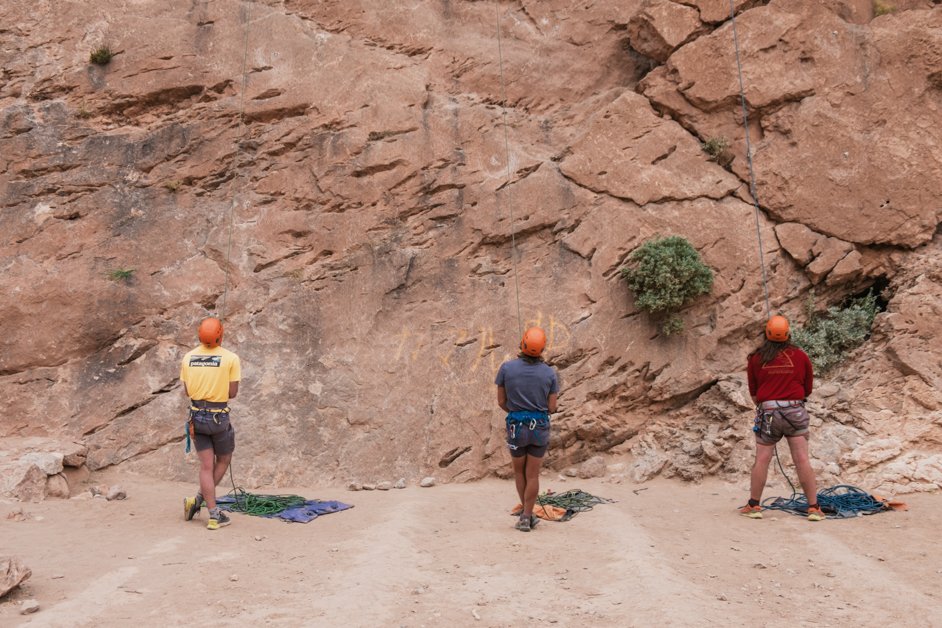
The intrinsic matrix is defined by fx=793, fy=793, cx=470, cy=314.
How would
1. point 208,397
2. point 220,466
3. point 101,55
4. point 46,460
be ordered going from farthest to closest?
point 101,55
point 46,460
point 220,466
point 208,397

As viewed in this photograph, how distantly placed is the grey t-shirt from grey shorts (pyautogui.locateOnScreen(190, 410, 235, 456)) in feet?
7.44

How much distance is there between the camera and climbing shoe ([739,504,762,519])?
669 centimetres

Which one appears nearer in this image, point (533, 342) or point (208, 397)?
point (533, 342)

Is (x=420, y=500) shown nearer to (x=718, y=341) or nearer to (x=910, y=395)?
(x=718, y=341)

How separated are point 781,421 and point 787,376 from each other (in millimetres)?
384

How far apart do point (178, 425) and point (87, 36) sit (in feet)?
18.0

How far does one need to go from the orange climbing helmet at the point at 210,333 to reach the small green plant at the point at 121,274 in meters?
3.42

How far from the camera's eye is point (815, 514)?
6453mm

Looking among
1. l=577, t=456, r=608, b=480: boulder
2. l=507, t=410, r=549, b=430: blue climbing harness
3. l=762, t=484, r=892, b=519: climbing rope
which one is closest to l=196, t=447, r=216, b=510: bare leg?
l=507, t=410, r=549, b=430: blue climbing harness

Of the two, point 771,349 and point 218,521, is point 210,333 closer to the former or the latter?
point 218,521

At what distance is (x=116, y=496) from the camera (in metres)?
7.30

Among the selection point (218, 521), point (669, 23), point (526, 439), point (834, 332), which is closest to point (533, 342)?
point (526, 439)

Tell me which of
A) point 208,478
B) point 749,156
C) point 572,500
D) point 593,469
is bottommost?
point 593,469

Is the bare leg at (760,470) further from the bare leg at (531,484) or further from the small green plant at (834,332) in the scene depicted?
the small green plant at (834,332)
